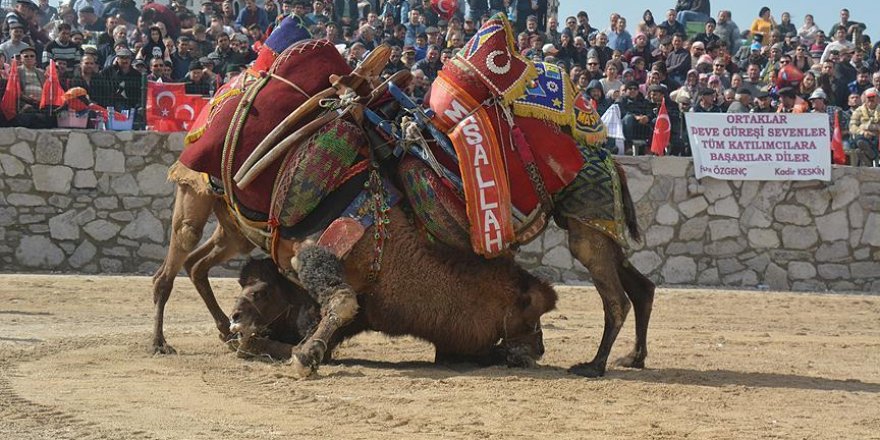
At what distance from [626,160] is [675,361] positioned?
6417 millimetres

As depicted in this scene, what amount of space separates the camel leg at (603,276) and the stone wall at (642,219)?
680 centimetres

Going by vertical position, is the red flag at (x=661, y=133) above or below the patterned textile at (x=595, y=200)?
above

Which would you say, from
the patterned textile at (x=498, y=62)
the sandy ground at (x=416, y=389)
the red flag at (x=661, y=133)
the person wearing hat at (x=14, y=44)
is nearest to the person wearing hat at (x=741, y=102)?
Result: the red flag at (x=661, y=133)

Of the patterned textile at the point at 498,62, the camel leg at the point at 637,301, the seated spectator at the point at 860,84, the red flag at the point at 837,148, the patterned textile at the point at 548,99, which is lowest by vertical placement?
the camel leg at the point at 637,301

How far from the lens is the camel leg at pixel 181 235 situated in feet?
27.7

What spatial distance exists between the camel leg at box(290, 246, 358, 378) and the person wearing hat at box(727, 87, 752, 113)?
9.75 m

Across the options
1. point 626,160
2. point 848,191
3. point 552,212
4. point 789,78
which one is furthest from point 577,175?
point 789,78

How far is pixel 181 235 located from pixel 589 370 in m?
2.90

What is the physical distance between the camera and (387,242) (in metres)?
7.81

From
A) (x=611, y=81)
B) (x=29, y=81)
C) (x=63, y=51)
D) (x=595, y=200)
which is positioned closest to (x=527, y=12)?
(x=611, y=81)

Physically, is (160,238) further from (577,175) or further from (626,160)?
(577,175)

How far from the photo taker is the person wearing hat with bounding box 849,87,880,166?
16.0 m

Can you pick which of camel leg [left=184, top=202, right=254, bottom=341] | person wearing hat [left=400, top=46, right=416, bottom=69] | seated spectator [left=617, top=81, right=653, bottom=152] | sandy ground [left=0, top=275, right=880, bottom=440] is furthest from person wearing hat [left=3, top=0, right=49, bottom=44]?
camel leg [left=184, top=202, right=254, bottom=341]

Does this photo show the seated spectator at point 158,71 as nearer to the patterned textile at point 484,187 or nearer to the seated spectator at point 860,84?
the patterned textile at point 484,187
